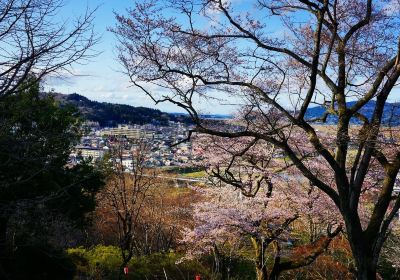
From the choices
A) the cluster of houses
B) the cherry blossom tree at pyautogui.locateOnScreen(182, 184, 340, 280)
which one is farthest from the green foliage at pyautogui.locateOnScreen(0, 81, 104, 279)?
the cherry blossom tree at pyautogui.locateOnScreen(182, 184, 340, 280)

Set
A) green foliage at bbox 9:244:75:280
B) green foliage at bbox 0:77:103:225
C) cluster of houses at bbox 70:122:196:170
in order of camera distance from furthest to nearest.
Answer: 1. cluster of houses at bbox 70:122:196:170
2. green foliage at bbox 9:244:75:280
3. green foliage at bbox 0:77:103:225

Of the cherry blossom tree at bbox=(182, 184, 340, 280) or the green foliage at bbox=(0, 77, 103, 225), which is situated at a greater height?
the green foliage at bbox=(0, 77, 103, 225)

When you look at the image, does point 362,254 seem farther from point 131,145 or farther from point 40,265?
point 131,145

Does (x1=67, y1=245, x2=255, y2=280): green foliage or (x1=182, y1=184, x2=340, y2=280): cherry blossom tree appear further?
(x1=67, y1=245, x2=255, y2=280): green foliage

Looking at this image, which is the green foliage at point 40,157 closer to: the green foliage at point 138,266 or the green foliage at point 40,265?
the green foliage at point 40,265

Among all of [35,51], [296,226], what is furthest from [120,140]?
[296,226]

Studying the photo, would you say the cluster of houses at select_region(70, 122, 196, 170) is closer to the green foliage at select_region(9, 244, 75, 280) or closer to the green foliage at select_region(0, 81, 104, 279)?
the green foliage at select_region(0, 81, 104, 279)

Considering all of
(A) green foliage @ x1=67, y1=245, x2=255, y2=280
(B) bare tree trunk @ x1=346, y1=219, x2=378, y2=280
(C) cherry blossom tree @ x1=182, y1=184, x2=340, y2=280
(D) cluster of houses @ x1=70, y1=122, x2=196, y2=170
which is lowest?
(A) green foliage @ x1=67, y1=245, x2=255, y2=280

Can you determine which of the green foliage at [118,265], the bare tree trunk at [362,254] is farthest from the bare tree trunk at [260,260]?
the bare tree trunk at [362,254]

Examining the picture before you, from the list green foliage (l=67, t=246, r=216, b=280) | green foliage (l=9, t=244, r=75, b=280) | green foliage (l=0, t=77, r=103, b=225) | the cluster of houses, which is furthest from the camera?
the cluster of houses

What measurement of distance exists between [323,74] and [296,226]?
Result: 13.2 m

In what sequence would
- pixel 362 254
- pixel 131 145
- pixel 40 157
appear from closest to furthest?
1. pixel 40 157
2. pixel 362 254
3. pixel 131 145

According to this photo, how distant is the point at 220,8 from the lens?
5.71 meters

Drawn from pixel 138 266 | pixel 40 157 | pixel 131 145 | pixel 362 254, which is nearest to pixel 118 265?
A: pixel 138 266
